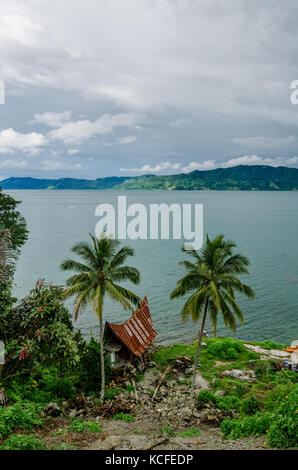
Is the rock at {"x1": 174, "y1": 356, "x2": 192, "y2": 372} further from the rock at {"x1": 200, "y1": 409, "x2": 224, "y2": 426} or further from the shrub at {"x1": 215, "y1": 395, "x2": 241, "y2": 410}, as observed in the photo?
the rock at {"x1": 200, "y1": 409, "x2": 224, "y2": 426}

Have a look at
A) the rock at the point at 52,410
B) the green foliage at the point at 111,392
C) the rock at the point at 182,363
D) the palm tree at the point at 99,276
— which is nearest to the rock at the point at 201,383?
the rock at the point at 182,363

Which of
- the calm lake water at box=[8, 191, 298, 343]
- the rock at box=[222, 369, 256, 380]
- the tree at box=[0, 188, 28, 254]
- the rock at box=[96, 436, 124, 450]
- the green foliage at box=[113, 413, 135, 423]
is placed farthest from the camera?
the calm lake water at box=[8, 191, 298, 343]

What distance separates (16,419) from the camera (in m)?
16.6

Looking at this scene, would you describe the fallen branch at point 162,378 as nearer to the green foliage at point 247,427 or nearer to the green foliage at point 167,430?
the green foliage at point 167,430

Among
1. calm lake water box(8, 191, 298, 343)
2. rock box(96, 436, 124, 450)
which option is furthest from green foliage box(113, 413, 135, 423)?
calm lake water box(8, 191, 298, 343)

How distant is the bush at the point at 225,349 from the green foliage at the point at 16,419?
67.6 feet

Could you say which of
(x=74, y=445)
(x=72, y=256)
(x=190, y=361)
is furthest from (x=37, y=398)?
(x=72, y=256)

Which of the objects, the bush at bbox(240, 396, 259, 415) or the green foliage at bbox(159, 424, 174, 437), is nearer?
the green foliage at bbox(159, 424, 174, 437)

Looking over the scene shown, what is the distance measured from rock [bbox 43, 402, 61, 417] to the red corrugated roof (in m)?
8.63

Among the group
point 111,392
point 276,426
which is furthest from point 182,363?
point 276,426

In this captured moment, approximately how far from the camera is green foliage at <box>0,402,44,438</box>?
15.6 m

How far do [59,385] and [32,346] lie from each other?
318 inches

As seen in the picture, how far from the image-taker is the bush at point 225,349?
33.9 m

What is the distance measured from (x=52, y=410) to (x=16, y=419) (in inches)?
158
